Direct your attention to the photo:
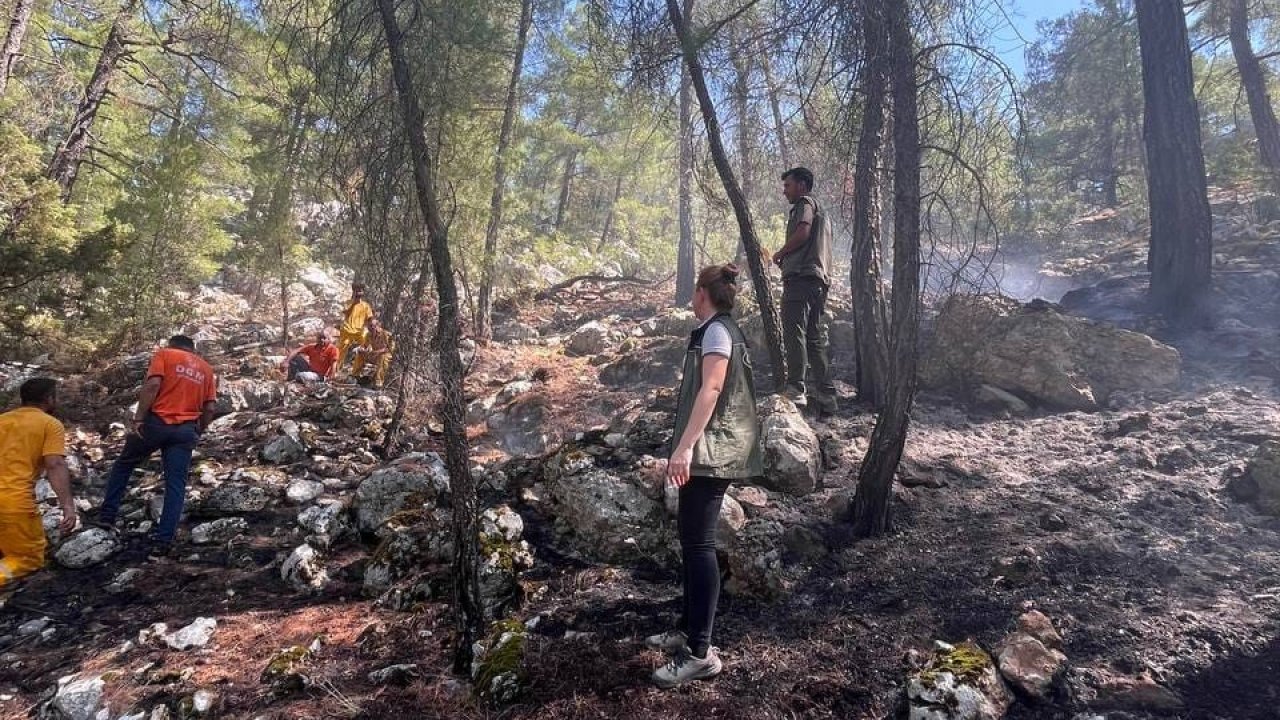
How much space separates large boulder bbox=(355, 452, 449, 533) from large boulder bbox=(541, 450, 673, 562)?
105cm

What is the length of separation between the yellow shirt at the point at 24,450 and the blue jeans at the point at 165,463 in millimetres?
643

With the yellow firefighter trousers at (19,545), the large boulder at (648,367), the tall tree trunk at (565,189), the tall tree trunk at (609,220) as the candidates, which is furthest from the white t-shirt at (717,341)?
the tall tree trunk at (565,189)

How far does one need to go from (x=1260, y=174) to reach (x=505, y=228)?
1614 cm

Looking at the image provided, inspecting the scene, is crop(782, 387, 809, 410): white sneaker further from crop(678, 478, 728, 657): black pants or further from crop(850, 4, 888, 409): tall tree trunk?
crop(678, 478, 728, 657): black pants

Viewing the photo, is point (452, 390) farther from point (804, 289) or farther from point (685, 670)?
point (804, 289)

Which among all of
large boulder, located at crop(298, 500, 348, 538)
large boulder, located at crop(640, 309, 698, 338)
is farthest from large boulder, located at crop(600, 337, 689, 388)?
large boulder, located at crop(298, 500, 348, 538)

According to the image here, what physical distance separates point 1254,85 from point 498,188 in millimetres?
14716

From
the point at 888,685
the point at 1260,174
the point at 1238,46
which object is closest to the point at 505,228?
the point at 888,685

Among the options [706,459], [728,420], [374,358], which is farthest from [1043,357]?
[374,358]

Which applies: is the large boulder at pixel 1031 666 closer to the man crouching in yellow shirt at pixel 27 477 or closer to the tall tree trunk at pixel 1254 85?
the man crouching in yellow shirt at pixel 27 477

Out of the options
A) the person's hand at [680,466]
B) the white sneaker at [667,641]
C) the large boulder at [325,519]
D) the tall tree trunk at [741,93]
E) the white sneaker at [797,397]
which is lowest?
the white sneaker at [667,641]

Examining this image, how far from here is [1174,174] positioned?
8.10 m

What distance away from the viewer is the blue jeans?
4777 mm

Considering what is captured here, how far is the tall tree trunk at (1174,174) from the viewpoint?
7.90 m
